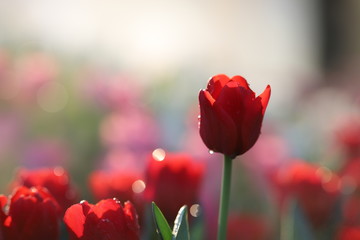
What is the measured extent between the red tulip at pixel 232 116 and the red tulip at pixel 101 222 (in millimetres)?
124

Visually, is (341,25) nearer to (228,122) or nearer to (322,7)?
(322,7)

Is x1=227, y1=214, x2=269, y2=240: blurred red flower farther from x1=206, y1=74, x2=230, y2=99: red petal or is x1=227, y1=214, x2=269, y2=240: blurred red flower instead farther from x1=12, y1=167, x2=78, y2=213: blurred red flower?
x1=206, y1=74, x2=230, y2=99: red petal

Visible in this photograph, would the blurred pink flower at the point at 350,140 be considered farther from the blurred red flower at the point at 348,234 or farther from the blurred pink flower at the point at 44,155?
the blurred pink flower at the point at 44,155

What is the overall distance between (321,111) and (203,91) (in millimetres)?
2242

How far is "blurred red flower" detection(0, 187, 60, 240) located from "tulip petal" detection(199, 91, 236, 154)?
0.57 ft

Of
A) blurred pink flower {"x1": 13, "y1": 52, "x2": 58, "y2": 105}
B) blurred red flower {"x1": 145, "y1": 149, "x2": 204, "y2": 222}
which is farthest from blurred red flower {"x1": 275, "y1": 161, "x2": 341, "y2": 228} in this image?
→ blurred pink flower {"x1": 13, "y1": 52, "x2": 58, "y2": 105}

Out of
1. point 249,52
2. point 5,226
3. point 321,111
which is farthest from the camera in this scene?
point 249,52

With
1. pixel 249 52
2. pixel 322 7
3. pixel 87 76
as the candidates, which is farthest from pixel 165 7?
pixel 87 76

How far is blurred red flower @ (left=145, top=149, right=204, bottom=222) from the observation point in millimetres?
1070

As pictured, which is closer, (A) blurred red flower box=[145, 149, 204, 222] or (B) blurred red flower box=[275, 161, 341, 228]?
(A) blurred red flower box=[145, 149, 204, 222]

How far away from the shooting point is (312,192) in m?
1.29

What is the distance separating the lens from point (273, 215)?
1.62m

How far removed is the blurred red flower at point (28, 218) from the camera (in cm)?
83

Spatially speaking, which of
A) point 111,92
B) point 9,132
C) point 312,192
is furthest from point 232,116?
point 111,92
